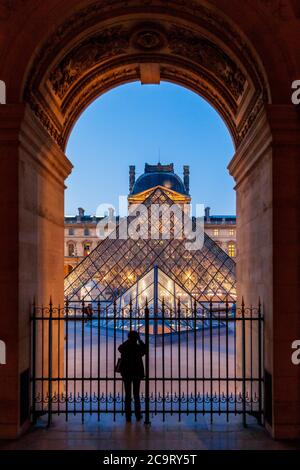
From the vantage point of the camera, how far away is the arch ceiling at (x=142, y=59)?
5.99 metres

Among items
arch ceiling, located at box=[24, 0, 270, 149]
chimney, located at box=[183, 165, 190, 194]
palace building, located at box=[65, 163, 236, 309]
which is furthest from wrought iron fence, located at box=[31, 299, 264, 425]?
chimney, located at box=[183, 165, 190, 194]

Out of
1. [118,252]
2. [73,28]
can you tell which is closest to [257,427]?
[73,28]

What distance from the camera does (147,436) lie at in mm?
5320

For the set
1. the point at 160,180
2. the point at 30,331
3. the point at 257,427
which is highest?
the point at 160,180

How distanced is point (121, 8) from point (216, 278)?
766 inches

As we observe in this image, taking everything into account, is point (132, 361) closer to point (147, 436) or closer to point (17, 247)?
point (147, 436)

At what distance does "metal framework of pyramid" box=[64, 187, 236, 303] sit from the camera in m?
23.9

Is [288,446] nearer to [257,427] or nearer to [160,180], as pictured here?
[257,427]

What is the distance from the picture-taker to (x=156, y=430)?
18.1 feet

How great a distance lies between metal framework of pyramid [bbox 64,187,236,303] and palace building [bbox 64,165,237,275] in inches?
1461

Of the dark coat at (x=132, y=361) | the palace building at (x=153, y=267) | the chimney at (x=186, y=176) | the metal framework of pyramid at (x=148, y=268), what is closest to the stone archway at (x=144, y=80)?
the dark coat at (x=132, y=361)

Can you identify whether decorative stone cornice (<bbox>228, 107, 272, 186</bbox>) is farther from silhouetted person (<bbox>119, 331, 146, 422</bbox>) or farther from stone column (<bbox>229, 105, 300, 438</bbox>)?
silhouetted person (<bbox>119, 331, 146, 422</bbox>)

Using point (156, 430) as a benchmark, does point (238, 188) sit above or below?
above

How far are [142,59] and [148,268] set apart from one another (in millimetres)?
16739
